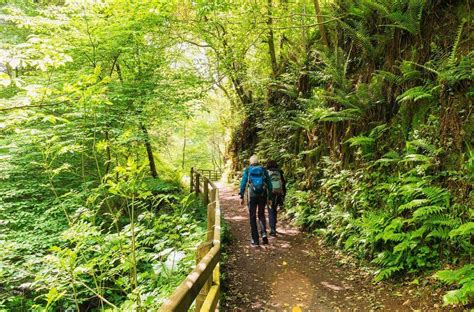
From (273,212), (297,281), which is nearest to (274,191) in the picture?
(273,212)

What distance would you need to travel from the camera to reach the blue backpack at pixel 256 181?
7641 mm

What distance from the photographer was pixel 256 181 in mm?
7641

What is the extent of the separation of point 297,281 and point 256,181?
8.09 ft

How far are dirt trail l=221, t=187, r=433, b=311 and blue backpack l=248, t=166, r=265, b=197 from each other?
4.46ft

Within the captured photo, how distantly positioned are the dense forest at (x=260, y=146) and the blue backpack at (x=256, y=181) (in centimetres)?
158

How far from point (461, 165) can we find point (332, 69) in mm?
4274

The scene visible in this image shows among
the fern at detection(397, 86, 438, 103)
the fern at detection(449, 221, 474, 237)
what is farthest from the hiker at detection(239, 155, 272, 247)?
the fern at detection(449, 221, 474, 237)

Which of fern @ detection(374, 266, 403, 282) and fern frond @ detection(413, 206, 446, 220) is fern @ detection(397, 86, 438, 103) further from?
fern @ detection(374, 266, 403, 282)

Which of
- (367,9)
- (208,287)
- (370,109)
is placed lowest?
(208,287)

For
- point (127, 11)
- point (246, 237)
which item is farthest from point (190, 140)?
point (246, 237)

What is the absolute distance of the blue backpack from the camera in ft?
25.1

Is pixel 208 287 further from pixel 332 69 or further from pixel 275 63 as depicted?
pixel 275 63

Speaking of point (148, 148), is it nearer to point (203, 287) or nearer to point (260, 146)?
point (260, 146)

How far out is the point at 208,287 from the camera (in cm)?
364
